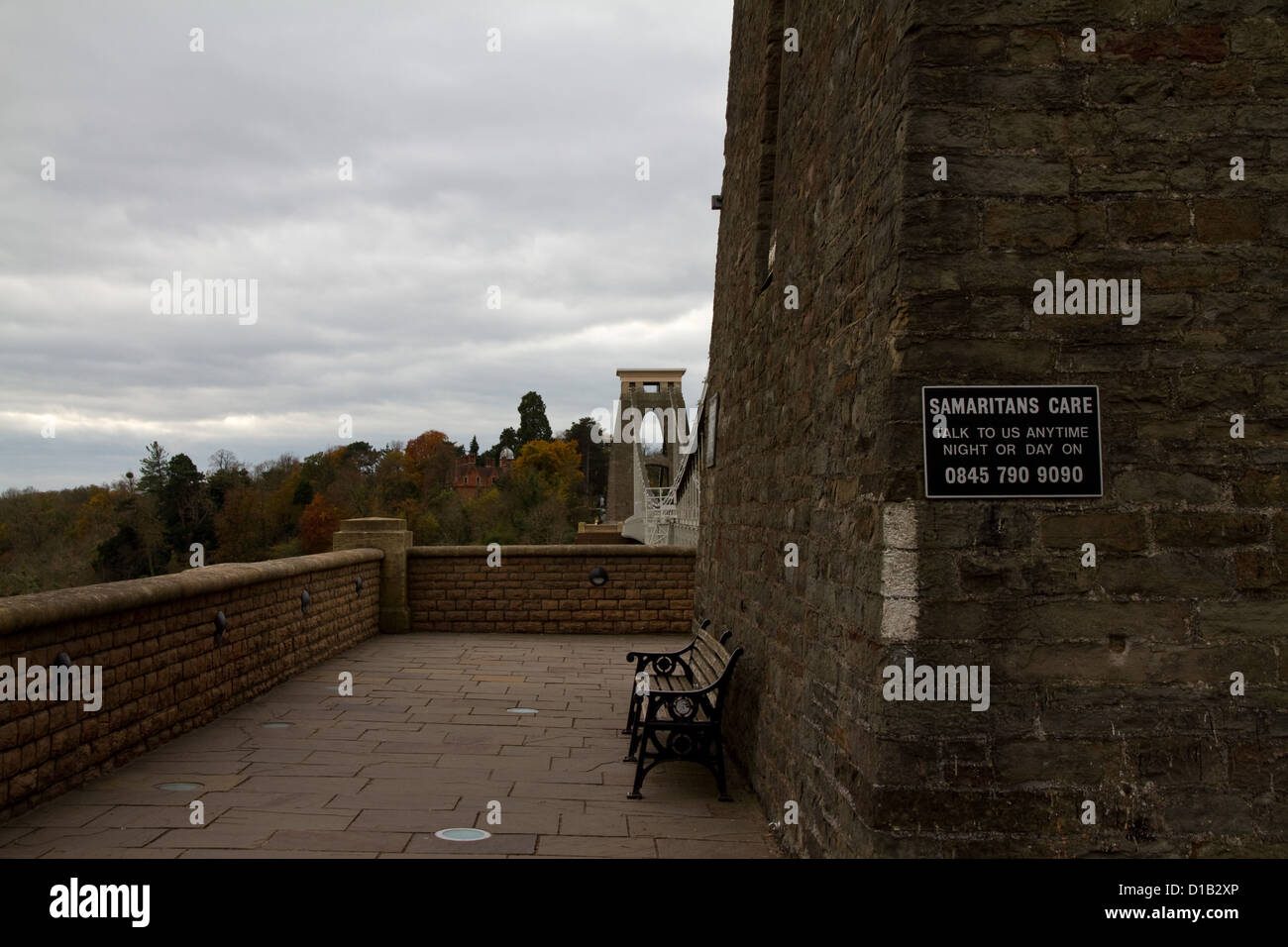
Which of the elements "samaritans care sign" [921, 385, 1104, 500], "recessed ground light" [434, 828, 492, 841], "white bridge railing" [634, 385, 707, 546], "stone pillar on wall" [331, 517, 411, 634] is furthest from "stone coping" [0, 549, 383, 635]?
"white bridge railing" [634, 385, 707, 546]

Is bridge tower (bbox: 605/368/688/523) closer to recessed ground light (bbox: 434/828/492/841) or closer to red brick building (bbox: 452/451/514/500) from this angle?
red brick building (bbox: 452/451/514/500)

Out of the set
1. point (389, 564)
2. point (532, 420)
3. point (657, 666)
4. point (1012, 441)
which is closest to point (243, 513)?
point (532, 420)

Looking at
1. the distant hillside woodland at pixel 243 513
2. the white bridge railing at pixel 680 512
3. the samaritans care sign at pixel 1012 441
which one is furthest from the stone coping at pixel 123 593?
the distant hillside woodland at pixel 243 513

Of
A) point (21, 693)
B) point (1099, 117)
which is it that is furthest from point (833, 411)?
point (21, 693)

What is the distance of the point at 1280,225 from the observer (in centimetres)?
328

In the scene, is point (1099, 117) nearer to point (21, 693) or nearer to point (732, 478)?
point (732, 478)

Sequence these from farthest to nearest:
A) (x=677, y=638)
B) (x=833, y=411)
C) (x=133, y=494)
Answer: (x=133, y=494), (x=677, y=638), (x=833, y=411)

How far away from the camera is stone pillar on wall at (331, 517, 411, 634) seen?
12.3 metres

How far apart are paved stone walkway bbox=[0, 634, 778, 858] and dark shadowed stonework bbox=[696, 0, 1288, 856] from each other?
5.22ft

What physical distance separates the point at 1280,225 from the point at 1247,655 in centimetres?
142

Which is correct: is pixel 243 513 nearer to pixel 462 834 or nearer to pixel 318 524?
pixel 318 524

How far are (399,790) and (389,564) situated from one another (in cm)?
744

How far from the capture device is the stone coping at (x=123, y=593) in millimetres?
4551

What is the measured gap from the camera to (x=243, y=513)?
4625cm
